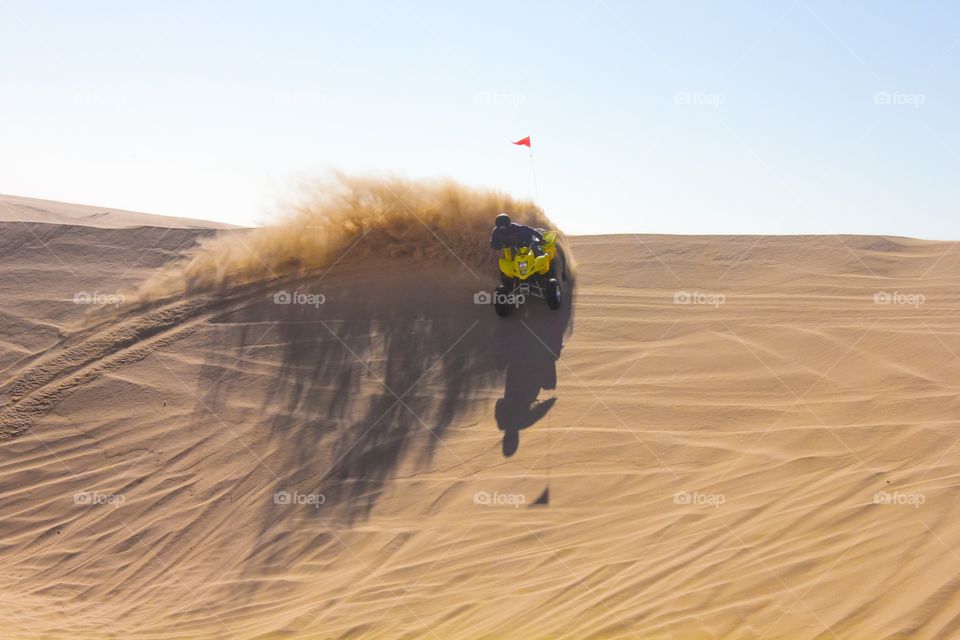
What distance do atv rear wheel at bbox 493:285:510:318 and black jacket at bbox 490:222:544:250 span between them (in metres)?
0.70

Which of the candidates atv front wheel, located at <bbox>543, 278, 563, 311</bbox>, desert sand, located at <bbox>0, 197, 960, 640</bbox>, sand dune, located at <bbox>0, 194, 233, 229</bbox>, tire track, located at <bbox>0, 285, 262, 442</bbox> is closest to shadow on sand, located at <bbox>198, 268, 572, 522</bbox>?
desert sand, located at <bbox>0, 197, 960, 640</bbox>

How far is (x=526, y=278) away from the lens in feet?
39.3

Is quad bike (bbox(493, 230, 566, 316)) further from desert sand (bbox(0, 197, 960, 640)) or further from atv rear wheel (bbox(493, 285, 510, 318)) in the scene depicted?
desert sand (bbox(0, 197, 960, 640))

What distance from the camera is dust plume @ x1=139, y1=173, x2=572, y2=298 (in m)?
13.8

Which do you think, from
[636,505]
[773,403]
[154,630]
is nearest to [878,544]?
[636,505]

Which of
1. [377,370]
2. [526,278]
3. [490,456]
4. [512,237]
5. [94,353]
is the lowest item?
[490,456]

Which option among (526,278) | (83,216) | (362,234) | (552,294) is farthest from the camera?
(83,216)

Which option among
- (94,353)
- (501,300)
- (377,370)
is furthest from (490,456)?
(94,353)

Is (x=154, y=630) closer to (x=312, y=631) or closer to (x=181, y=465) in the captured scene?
(x=312, y=631)

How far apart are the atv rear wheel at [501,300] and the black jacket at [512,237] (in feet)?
2.30

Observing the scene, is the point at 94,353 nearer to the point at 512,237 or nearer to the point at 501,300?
the point at 501,300

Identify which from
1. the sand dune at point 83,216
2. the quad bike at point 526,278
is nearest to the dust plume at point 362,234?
the quad bike at point 526,278

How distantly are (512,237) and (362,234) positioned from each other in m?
3.43

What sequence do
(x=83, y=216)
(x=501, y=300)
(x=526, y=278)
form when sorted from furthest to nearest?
(x=83, y=216) → (x=501, y=300) → (x=526, y=278)
